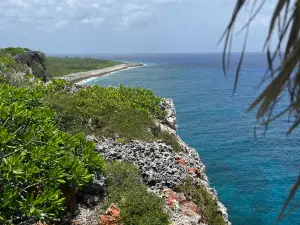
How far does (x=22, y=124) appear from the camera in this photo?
37.4 feet

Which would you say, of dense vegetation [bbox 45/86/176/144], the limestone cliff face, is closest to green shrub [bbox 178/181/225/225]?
dense vegetation [bbox 45/86/176/144]

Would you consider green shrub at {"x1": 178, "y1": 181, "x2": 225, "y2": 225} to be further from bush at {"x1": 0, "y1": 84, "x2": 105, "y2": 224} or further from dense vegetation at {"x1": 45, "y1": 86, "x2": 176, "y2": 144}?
dense vegetation at {"x1": 45, "y1": 86, "x2": 176, "y2": 144}

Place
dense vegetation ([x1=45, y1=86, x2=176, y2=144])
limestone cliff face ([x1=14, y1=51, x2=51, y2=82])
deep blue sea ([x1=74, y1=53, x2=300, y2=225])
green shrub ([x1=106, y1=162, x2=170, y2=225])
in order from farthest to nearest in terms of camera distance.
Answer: limestone cliff face ([x1=14, y1=51, x2=51, y2=82]) → deep blue sea ([x1=74, y1=53, x2=300, y2=225]) → dense vegetation ([x1=45, y1=86, x2=176, y2=144]) → green shrub ([x1=106, y1=162, x2=170, y2=225])

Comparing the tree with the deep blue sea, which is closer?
the tree

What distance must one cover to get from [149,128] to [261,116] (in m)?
19.6

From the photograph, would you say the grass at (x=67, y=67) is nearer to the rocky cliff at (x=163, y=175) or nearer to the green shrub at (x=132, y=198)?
the rocky cliff at (x=163, y=175)

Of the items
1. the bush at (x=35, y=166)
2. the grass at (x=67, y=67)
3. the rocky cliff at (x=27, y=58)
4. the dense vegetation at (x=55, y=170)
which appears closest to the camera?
the bush at (x=35, y=166)

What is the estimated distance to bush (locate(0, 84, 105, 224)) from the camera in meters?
8.71

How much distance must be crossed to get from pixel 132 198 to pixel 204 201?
469cm

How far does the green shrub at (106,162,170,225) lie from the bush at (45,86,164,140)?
5.82 m

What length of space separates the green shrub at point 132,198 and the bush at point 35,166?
36.2 inches

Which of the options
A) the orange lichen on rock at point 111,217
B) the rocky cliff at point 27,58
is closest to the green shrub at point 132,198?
the orange lichen on rock at point 111,217

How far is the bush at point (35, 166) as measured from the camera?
8.71 meters

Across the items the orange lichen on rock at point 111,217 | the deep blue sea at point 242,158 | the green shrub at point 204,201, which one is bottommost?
the deep blue sea at point 242,158
